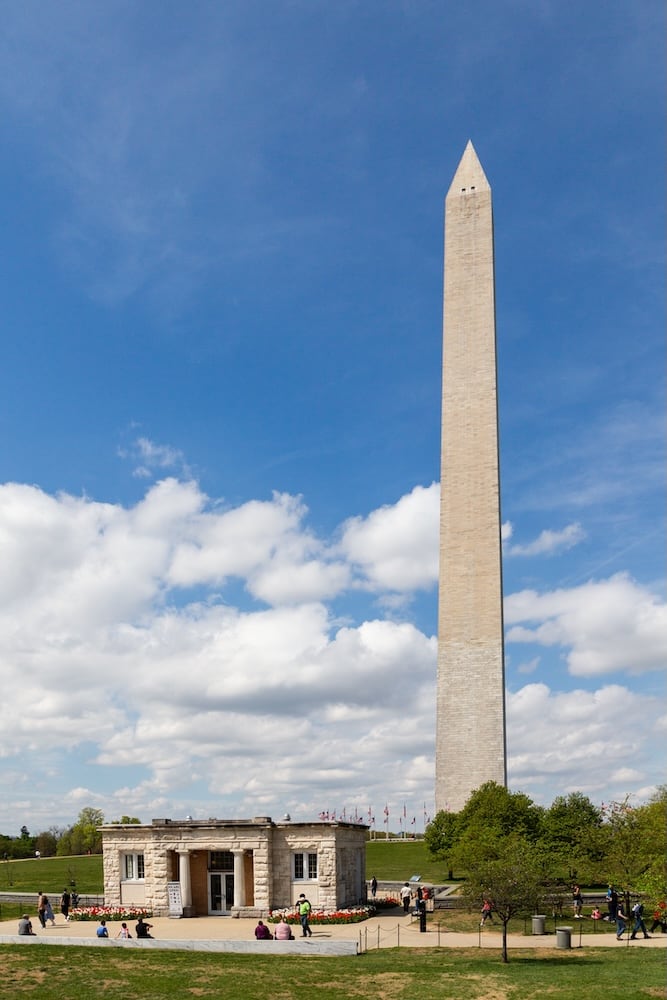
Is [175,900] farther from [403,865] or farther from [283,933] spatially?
[403,865]

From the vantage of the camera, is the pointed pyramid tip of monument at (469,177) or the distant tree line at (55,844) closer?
the pointed pyramid tip of monument at (469,177)

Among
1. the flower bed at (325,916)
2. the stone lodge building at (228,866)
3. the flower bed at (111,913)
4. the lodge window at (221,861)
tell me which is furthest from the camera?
the lodge window at (221,861)

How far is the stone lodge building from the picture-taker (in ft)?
146

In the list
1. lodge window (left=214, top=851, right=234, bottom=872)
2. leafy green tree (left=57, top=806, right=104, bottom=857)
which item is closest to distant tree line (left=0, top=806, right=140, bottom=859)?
leafy green tree (left=57, top=806, right=104, bottom=857)

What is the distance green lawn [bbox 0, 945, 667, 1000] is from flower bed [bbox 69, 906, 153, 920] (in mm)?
11434

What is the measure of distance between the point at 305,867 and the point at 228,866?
12.7ft

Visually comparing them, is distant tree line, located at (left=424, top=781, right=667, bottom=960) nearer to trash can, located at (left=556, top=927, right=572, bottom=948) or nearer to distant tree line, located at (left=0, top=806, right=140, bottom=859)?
trash can, located at (left=556, top=927, right=572, bottom=948)

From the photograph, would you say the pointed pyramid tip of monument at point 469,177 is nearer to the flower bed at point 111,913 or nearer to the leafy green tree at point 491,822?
the leafy green tree at point 491,822

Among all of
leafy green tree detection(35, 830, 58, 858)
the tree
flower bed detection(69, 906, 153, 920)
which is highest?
the tree

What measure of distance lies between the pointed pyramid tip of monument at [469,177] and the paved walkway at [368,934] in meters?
48.9

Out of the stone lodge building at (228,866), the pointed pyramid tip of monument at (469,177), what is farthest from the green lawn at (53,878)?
the pointed pyramid tip of monument at (469,177)

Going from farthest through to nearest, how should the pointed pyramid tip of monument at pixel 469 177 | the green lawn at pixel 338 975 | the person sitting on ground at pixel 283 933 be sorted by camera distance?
1. the pointed pyramid tip of monument at pixel 469 177
2. the person sitting on ground at pixel 283 933
3. the green lawn at pixel 338 975

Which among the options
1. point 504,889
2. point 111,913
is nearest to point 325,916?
point 111,913

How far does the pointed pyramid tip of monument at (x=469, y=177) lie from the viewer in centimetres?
6981
